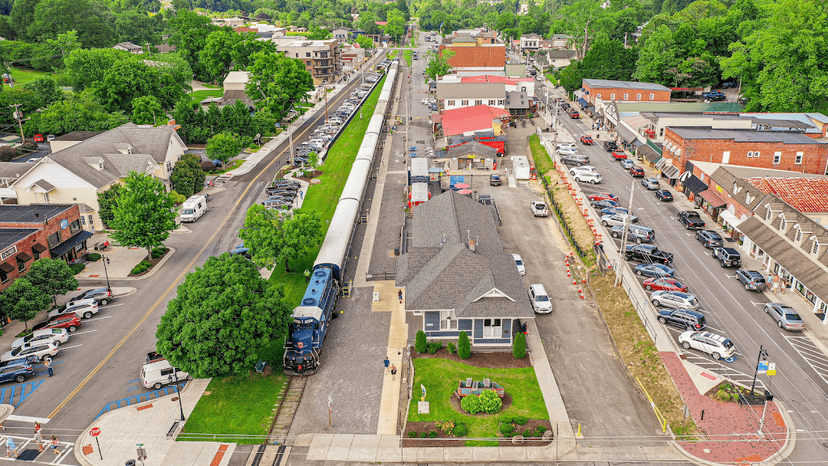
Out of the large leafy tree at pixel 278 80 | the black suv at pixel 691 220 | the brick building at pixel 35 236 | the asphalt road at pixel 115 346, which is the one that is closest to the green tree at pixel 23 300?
the brick building at pixel 35 236

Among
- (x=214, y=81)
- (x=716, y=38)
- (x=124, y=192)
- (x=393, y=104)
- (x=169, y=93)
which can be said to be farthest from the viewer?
(x=214, y=81)

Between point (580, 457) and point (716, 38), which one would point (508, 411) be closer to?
point (580, 457)

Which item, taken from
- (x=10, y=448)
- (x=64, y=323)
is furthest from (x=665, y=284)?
(x=64, y=323)

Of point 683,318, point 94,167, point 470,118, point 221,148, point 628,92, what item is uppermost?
point 628,92

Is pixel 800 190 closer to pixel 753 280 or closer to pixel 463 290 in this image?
pixel 753 280

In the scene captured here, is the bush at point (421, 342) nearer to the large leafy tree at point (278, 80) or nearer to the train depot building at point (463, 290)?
the train depot building at point (463, 290)

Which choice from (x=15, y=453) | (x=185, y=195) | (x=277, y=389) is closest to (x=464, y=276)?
(x=277, y=389)
